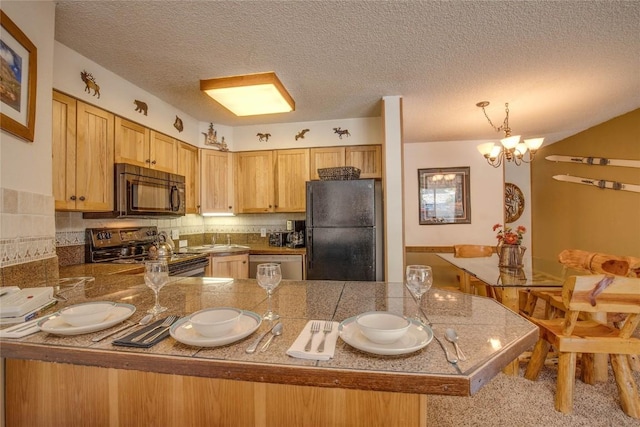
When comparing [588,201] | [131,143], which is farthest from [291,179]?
[588,201]

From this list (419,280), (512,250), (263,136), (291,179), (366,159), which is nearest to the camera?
(419,280)

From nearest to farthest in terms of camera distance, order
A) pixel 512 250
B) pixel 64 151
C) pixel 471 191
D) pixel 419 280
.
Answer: pixel 419 280
pixel 64 151
pixel 512 250
pixel 471 191

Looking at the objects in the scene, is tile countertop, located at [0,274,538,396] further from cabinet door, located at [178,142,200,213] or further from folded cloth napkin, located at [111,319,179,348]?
cabinet door, located at [178,142,200,213]

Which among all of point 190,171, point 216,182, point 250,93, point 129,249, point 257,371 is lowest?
point 257,371

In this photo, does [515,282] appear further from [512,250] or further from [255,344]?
[255,344]

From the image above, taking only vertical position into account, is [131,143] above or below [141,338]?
above

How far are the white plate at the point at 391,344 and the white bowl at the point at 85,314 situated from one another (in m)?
0.75

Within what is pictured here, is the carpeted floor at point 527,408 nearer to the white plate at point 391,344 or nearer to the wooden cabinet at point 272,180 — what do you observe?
the white plate at point 391,344

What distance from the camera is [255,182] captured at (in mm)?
3666

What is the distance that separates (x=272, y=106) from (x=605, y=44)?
8.07 ft

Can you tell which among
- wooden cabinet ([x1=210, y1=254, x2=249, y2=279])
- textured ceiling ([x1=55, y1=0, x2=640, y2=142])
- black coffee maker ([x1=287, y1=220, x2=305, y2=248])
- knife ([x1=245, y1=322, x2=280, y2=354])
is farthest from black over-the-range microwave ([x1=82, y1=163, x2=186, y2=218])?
knife ([x1=245, y1=322, x2=280, y2=354])

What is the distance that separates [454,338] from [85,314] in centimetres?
109

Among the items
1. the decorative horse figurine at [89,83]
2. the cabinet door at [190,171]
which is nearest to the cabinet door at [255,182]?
the cabinet door at [190,171]

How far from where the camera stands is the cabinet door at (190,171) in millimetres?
3219
